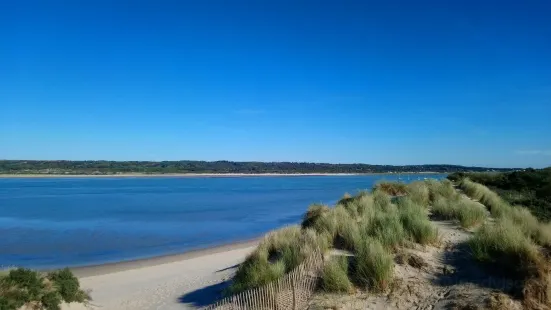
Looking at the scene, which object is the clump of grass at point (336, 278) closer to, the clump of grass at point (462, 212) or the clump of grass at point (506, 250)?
the clump of grass at point (506, 250)

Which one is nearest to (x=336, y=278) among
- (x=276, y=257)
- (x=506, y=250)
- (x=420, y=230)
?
(x=420, y=230)

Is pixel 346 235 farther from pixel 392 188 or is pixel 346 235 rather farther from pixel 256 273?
pixel 392 188

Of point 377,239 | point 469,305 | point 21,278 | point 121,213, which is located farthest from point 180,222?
point 469,305

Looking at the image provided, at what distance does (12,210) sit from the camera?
4053 cm

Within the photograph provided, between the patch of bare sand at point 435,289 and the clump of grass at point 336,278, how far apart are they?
0.50 ft

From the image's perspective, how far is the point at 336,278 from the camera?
7754 millimetres

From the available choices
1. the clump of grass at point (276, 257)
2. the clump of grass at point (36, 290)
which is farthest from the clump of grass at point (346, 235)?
the clump of grass at point (36, 290)

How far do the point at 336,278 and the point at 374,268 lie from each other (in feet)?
2.24

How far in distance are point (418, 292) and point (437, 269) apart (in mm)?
949

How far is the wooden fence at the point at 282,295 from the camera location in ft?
25.2

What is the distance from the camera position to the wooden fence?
768 cm

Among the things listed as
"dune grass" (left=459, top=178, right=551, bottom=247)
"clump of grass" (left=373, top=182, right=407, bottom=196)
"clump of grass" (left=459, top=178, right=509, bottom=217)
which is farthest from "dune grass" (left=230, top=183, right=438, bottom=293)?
"clump of grass" (left=373, top=182, right=407, bottom=196)

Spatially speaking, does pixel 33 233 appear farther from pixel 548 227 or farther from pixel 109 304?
pixel 548 227

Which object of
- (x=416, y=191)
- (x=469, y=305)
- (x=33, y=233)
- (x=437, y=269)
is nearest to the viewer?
(x=469, y=305)
